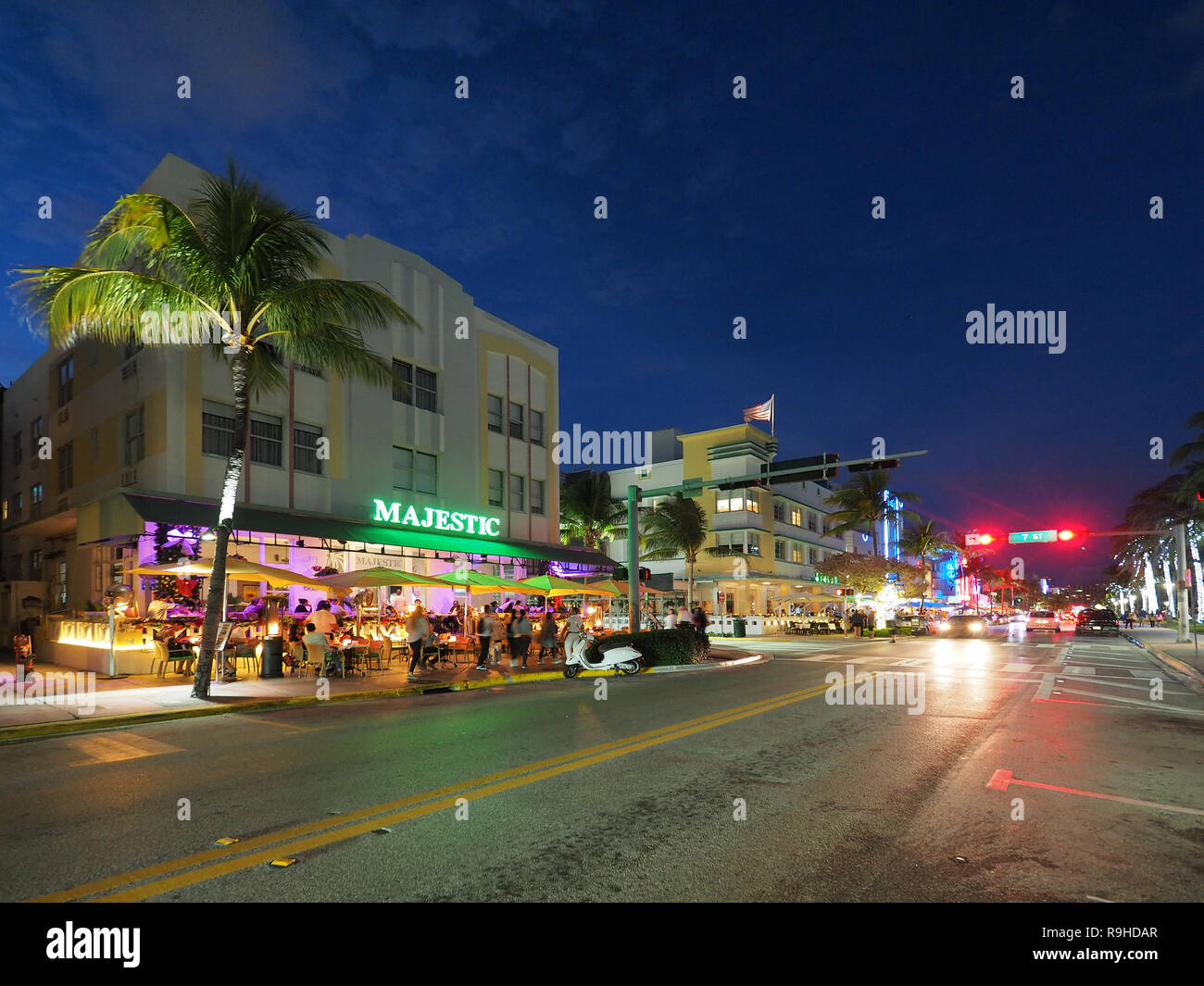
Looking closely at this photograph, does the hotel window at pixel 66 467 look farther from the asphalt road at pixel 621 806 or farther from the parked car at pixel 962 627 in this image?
the parked car at pixel 962 627

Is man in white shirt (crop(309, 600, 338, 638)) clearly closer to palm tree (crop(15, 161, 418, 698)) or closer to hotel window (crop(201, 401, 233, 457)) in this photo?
palm tree (crop(15, 161, 418, 698))

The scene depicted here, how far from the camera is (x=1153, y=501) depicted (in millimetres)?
66188

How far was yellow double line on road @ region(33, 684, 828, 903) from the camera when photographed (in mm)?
4660

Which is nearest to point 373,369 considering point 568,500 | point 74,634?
point 74,634

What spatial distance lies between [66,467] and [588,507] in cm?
3193

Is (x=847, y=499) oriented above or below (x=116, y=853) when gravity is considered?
above

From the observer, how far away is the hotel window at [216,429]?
72.0 ft

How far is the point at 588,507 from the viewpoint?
53312 millimetres

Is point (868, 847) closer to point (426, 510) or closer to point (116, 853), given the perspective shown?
point (116, 853)

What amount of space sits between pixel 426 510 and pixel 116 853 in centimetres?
2275

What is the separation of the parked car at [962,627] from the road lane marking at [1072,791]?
4131 centimetres
